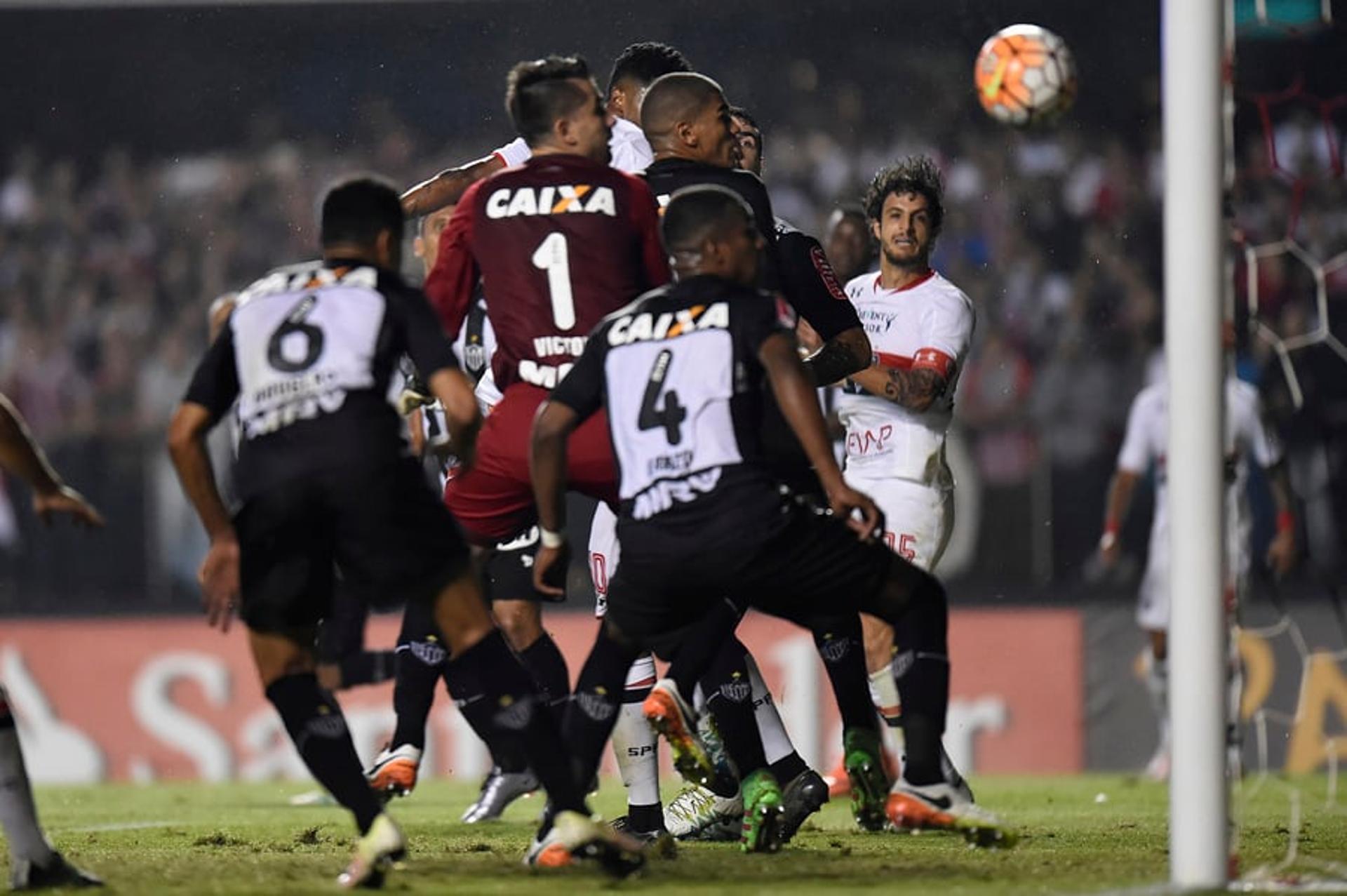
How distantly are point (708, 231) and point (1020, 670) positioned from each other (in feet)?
23.6

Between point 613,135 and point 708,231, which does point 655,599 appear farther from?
point 613,135

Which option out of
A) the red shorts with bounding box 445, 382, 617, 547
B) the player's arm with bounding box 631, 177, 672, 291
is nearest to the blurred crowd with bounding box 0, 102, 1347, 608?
the red shorts with bounding box 445, 382, 617, 547

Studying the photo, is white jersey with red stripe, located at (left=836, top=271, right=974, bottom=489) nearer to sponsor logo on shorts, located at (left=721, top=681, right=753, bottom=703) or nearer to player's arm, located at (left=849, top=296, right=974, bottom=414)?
player's arm, located at (left=849, top=296, right=974, bottom=414)

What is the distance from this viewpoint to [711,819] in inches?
286

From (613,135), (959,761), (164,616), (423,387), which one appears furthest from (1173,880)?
(164,616)

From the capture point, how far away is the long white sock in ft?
18.5

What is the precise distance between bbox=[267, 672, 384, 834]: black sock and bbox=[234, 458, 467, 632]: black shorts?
16cm

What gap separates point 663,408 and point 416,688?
105 inches

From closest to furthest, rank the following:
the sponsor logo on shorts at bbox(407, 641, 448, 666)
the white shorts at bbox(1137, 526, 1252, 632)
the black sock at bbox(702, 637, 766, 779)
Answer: the black sock at bbox(702, 637, 766, 779)
the sponsor logo on shorts at bbox(407, 641, 448, 666)
the white shorts at bbox(1137, 526, 1252, 632)

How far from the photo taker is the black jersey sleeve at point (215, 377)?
18.3ft

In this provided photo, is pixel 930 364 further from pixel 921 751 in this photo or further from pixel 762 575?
pixel 762 575

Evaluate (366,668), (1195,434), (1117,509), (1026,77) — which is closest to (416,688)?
(366,668)

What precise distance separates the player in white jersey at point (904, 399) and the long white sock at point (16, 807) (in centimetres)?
357

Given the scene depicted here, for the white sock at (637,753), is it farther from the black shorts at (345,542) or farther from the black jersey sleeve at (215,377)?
the black jersey sleeve at (215,377)
